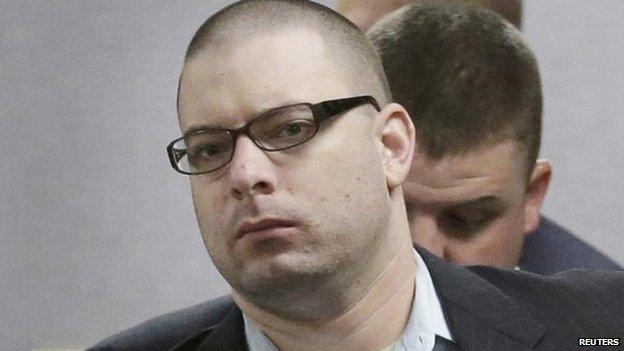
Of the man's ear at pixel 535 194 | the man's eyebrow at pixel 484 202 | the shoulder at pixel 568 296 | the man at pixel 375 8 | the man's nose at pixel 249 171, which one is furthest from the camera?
the man at pixel 375 8

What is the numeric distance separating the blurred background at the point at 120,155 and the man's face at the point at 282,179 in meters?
0.72

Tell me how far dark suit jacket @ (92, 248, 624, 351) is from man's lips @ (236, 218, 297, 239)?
0.23m

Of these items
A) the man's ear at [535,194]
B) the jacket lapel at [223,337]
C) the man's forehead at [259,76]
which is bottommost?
the man's ear at [535,194]

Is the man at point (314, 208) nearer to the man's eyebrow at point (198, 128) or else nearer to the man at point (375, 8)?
the man's eyebrow at point (198, 128)

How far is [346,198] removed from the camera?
1.57 metres

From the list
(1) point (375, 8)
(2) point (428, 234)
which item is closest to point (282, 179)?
(2) point (428, 234)

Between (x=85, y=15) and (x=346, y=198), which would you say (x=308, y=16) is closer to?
(x=346, y=198)

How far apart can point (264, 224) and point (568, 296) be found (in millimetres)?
514

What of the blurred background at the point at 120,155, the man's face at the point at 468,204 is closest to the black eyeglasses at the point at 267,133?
the man's face at the point at 468,204

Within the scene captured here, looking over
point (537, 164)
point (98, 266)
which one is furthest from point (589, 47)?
point (98, 266)

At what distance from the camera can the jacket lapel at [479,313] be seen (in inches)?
65.6

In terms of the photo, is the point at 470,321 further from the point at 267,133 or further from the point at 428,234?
the point at 267,133

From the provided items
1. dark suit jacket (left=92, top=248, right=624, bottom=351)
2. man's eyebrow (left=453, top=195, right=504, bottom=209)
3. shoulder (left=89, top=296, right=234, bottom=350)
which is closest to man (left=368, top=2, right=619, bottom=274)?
man's eyebrow (left=453, top=195, right=504, bottom=209)

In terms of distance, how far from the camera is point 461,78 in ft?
6.54
